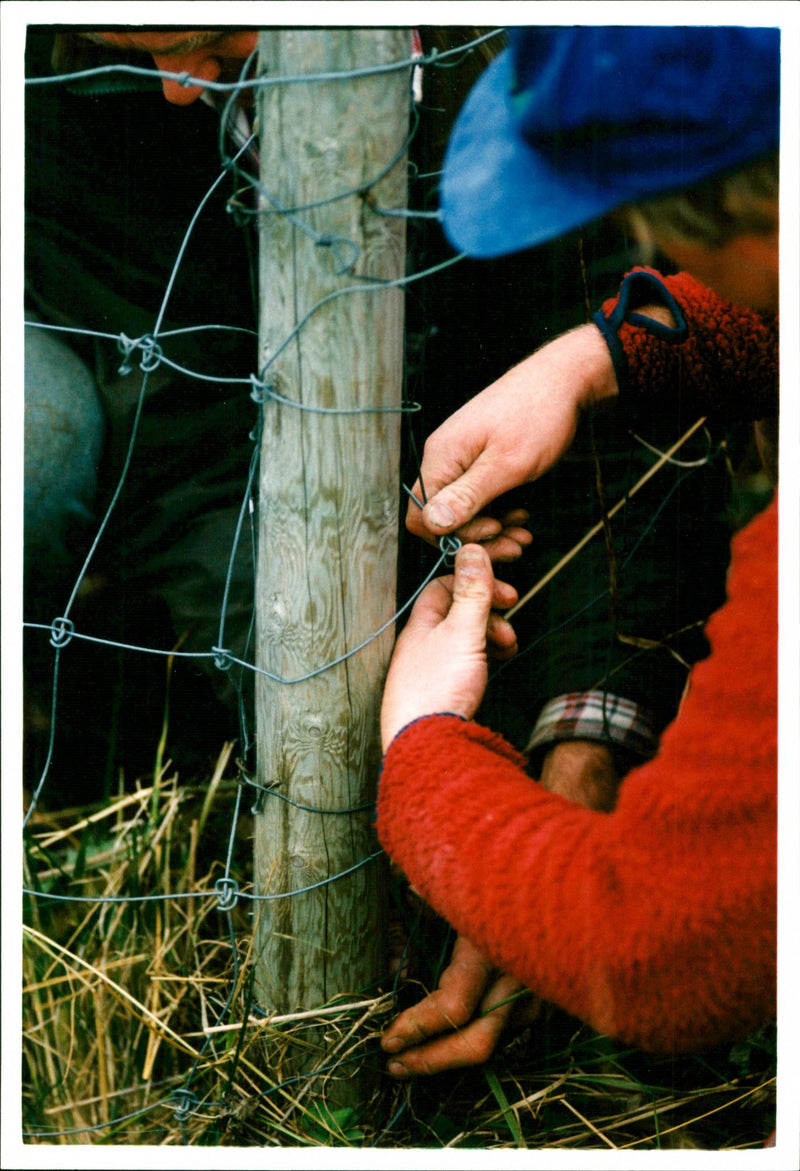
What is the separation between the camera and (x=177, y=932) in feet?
4.26

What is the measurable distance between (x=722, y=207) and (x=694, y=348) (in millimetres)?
233

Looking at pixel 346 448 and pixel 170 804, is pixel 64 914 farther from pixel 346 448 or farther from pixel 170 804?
pixel 346 448

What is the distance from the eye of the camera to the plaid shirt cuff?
4.30 ft

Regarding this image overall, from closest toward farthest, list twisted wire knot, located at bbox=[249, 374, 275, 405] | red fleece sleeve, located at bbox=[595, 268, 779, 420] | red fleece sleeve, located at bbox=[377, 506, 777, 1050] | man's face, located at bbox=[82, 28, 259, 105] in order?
red fleece sleeve, located at bbox=[377, 506, 777, 1050], twisted wire knot, located at bbox=[249, 374, 275, 405], man's face, located at bbox=[82, 28, 259, 105], red fleece sleeve, located at bbox=[595, 268, 779, 420]

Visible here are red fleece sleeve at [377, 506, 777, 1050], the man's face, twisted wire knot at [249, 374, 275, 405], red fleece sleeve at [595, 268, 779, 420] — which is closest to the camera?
red fleece sleeve at [377, 506, 777, 1050]

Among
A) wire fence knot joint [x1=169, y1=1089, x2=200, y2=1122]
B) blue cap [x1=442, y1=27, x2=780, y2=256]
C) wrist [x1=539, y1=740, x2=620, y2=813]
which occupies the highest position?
blue cap [x1=442, y1=27, x2=780, y2=256]

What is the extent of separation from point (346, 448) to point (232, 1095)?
32.3 inches

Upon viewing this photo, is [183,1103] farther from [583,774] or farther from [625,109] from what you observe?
[625,109]

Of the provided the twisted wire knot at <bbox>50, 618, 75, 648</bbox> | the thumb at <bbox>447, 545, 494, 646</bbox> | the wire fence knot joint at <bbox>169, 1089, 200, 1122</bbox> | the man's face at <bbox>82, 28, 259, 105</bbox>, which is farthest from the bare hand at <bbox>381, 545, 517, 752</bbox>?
the man's face at <bbox>82, 28, 259, 105</bbox>

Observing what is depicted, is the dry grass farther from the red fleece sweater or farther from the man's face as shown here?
the man's face

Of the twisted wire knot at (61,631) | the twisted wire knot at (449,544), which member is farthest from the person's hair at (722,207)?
the twisted wire knot at (61,631)

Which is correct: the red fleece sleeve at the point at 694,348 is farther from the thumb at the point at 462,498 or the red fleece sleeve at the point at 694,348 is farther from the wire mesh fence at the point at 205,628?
the thumb at the point at 462,498

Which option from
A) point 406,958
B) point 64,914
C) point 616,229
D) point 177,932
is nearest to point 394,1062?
point 406,958

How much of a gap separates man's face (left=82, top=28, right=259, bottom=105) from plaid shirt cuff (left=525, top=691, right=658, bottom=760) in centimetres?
96
